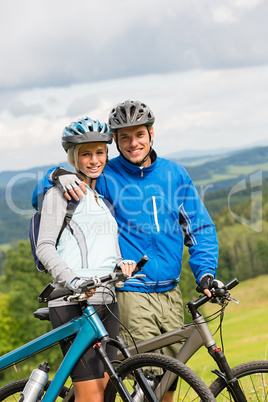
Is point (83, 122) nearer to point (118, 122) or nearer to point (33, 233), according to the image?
point (118, 122)

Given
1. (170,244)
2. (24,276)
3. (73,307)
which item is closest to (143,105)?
(170,244)

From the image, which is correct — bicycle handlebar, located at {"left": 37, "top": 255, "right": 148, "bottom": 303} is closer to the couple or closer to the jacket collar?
the couple

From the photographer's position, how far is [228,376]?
10.9ft

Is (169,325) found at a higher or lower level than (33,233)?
lower

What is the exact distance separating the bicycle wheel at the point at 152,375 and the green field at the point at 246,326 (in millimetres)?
27554

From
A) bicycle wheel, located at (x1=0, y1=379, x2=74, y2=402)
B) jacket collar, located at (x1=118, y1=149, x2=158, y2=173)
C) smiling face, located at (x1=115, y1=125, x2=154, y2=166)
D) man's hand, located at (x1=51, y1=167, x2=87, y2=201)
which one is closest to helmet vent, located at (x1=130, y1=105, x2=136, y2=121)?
smiling face, located at (x1=115, y1=125, x2=154, y2=166)

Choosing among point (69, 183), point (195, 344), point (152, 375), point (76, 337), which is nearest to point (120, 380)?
point (152, 375)

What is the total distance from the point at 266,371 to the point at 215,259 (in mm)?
948

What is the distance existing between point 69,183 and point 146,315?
119 cm

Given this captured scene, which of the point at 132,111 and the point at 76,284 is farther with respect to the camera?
the point at 132,111

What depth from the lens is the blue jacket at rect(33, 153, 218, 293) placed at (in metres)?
3.94

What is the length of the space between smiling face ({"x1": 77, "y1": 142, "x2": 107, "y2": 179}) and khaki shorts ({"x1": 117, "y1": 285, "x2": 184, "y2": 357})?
957mm

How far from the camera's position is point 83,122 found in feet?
12.5

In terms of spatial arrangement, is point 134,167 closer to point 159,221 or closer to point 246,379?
point 159,221
